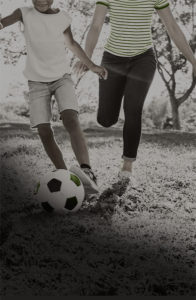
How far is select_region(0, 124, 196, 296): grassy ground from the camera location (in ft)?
12.5

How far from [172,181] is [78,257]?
2671 millimetres

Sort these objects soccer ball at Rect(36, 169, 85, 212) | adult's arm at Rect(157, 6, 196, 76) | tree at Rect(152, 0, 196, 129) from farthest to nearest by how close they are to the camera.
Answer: tree at Rect(152, 0, 196, 129) < adult's arm at Rect(157, 6, 196, 76) < soccer ball at Rect(36, 169, 85, 212)

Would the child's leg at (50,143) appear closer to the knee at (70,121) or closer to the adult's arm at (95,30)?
the knee at (70,121)

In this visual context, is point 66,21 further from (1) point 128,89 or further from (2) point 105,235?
(2) point 105,235

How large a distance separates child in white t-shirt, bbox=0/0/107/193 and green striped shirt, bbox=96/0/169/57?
0.58 metres

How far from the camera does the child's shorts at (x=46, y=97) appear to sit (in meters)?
5.38

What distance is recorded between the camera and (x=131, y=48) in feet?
19.0

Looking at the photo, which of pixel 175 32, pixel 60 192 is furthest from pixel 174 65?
pixel 60 192

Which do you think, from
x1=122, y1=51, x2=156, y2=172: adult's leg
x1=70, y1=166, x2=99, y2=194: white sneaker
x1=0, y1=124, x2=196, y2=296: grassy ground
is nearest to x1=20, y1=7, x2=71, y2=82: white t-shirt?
x1=122, y1=51, x2=156, y2=172: adult's leg

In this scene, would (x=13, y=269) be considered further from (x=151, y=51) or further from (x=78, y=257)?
(x=151, y=51)

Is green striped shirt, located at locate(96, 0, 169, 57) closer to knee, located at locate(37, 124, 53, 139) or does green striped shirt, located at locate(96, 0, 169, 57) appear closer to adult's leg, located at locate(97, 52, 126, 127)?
adult's leg, located at locate(97, 52, 126, 127)

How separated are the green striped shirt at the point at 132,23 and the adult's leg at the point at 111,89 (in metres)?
0.14

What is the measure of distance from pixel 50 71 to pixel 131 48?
103cm

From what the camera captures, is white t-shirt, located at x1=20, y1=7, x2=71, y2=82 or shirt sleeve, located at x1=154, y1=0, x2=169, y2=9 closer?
white t-shirt, located at x1=20, y1=7, x2=71, y2=82
